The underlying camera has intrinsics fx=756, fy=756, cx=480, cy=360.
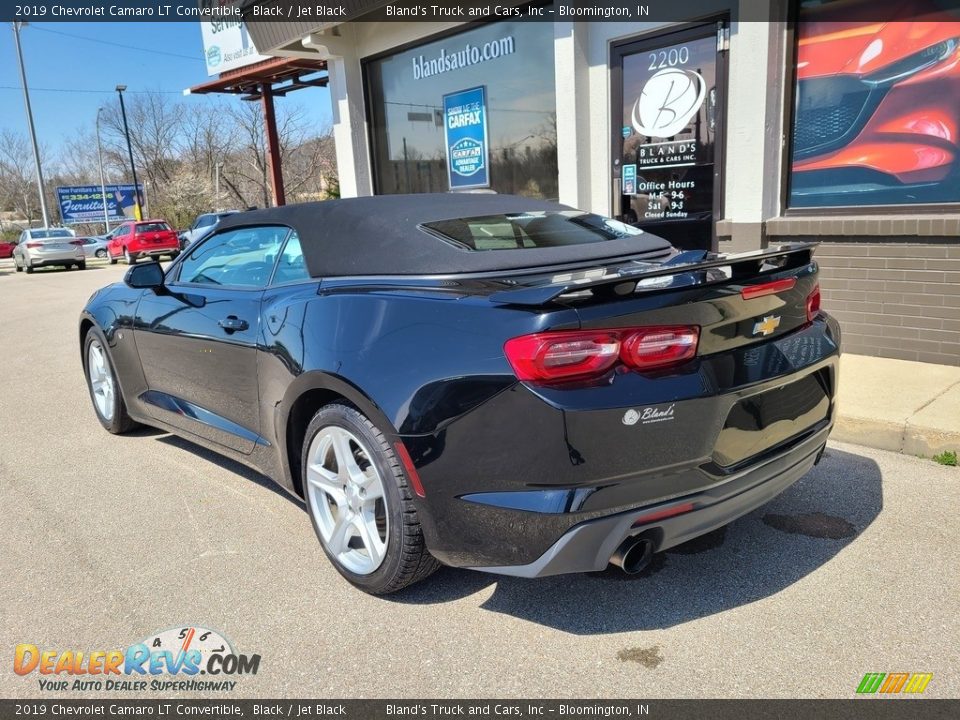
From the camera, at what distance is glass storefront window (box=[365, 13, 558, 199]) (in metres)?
8.33

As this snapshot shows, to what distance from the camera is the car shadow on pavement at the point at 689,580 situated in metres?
2.71

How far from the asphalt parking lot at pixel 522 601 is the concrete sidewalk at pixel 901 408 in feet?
0.46

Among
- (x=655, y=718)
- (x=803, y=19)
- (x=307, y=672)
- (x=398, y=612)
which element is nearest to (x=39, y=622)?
(x=307, y=672)

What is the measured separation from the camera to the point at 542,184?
858 cm

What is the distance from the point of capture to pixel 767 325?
2641mm

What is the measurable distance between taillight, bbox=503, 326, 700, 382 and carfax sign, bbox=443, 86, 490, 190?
7207 millimetres

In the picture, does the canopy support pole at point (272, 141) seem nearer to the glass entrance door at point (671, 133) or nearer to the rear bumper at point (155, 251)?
the glass entrance door at point (671, 133)

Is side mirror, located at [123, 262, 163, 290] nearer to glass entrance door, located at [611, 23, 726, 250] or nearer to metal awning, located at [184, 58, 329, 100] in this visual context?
glass entrance door, located at [611, 23, 726, 250]

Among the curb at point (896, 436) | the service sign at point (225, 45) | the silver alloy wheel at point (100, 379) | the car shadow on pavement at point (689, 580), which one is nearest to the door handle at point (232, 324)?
the car shadow on pavement at point (689, 580)

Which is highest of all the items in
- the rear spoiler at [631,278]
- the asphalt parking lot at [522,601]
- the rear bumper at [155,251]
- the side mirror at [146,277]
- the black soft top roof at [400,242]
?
the black soft top roof at [400,242]

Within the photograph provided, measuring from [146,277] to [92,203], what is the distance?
52.0 m

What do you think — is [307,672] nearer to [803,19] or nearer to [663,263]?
[663,263]

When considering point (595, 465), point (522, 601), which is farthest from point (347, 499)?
point (595, 465)

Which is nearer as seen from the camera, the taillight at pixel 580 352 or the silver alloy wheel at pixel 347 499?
the taillight at pixel 580 352
